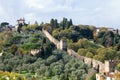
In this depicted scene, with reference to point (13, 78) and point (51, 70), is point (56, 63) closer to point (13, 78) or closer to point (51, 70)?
point (51, 70)

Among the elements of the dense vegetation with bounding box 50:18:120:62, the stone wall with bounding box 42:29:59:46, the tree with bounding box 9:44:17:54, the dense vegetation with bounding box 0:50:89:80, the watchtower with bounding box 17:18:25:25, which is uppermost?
the watchtower with bounding box 17:18:25:25

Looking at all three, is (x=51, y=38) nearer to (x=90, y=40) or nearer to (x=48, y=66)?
(x=90, y=40)

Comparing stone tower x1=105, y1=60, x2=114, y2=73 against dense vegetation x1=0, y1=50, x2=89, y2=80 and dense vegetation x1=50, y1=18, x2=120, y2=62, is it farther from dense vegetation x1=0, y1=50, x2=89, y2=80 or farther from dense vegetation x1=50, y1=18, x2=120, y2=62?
dense vegetation x1=50, y1=18, x2=120, y2=62

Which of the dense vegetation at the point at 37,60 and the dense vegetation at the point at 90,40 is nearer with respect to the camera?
the dense vegetation at the point at 37,60

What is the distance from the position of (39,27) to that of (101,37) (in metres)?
9.00

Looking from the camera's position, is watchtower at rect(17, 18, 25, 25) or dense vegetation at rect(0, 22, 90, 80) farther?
watchtower at rect(17, 18, 25, 25)

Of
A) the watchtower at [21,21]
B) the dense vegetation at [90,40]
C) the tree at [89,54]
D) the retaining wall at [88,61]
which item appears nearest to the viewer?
the retaining wall at [88,61]

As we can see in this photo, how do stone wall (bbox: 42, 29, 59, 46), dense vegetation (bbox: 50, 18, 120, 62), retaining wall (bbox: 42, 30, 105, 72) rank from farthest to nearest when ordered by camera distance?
stone wall (bbox: 42, 29, 59, 46)
dense vegetation (bbox: 50, 18, 120, 62)
retaining wall (bbox: 42, 30, 105, 72)

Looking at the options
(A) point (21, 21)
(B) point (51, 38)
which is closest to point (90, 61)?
(B) point (51, 38)

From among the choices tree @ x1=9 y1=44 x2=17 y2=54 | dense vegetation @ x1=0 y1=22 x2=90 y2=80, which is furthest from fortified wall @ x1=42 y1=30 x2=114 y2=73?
tree @ x1=9 y1=44 x2=17 y2=54

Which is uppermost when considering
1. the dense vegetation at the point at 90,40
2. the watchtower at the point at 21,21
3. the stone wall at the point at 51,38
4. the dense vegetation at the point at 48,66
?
the watchtower at the point at 21,21

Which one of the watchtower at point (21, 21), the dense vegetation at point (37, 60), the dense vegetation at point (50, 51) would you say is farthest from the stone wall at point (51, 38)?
the watchtower at point (21, 21)

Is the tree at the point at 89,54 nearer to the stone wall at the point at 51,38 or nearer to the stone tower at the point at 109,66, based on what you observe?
the stone wall at the point at 51,38

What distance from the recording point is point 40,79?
44.6 m
